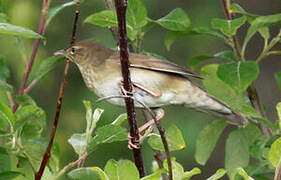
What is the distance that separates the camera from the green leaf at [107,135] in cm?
212

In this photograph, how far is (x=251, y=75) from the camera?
114 inches

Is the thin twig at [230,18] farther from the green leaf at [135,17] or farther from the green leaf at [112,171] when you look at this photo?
the green leaf at [112,171]

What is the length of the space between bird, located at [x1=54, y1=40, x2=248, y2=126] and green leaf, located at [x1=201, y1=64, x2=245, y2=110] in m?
0.37

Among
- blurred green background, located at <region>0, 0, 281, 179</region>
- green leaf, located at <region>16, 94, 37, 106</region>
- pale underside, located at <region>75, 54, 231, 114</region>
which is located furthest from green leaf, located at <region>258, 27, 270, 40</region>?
blurred green background, located at <region>0, 0, 281, 179</region>

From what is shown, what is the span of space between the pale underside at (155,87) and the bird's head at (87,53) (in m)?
0.07

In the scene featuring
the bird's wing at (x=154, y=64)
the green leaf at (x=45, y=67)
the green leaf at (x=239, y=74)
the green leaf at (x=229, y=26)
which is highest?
the green leaf at (x=229, y=26)

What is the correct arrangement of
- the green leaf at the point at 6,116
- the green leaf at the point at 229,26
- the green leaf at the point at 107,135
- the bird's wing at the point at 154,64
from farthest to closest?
the bird's wing at the point at 154,64 < the green leaf at the point at 229,26 < the green leaf at the point at 6,116 < the green leaf at the point at 107,135

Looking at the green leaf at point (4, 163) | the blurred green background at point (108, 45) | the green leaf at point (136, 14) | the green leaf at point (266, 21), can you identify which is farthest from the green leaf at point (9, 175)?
the blurred green background at point (108, 45)

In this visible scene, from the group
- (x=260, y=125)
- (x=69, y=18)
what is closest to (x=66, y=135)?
(x=69, y=18)

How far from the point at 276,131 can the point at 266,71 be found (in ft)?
19.3

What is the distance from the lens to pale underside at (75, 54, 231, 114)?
3.74 metres

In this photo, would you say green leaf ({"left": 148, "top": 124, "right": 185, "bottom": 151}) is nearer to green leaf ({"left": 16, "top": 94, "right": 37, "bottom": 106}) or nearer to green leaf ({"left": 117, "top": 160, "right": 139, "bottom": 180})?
green leaf ({"left": 117, "top": 160, "right": 139, "bottom": 180})

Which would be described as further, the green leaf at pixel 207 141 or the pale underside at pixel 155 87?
the pale underside at pixel 155 87

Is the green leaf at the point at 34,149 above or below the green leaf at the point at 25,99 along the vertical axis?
below
